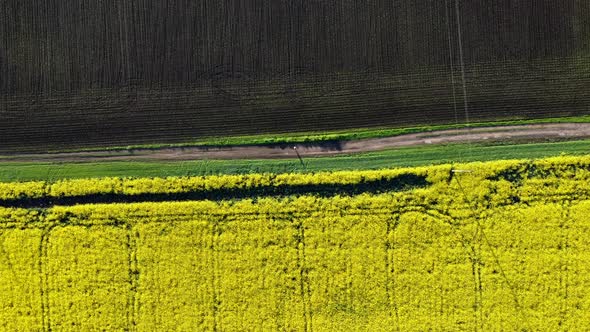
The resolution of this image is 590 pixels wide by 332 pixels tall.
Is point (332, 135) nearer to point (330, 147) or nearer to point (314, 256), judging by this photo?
point (330, 147)

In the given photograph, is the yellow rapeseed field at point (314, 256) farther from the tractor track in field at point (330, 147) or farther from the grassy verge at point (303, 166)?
the tractor track in field at point (330, 147)

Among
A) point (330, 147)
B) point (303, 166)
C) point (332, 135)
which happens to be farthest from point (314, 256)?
point (332, 135)

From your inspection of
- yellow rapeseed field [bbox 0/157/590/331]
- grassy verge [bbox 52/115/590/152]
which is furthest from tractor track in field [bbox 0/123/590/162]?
yellow rapeseed field [bbox 0/157/590/331]

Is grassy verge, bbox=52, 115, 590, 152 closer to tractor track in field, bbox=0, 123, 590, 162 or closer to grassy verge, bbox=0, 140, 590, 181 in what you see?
tractor track in field, bbox=0, 123, 590, 162

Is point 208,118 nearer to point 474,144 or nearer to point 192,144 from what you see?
point 192,144

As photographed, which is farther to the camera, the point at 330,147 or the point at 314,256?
the point at 330,147

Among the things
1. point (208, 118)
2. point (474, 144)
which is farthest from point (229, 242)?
point (474, 144)

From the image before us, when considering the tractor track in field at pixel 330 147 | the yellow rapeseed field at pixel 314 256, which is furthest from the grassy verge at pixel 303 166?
the yellow rapeseed field at pixel 314 256
